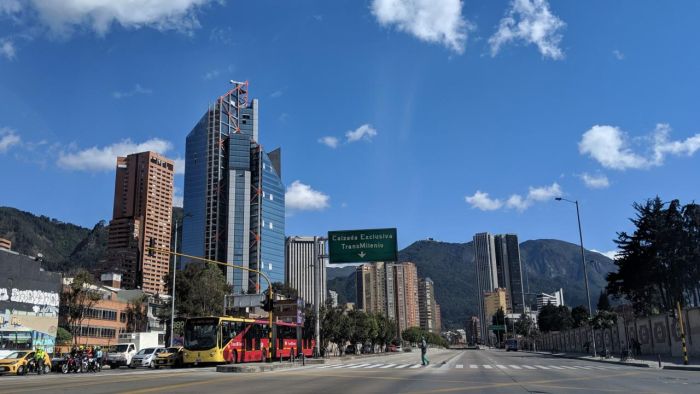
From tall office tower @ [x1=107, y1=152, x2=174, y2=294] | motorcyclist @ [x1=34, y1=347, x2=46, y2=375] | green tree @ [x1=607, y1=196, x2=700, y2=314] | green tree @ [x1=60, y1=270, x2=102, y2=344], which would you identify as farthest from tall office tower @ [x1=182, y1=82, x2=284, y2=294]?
motorcyclist @ [x1=34, y1=347, x2=46, y2=375]

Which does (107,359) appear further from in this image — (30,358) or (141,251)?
(141,251)

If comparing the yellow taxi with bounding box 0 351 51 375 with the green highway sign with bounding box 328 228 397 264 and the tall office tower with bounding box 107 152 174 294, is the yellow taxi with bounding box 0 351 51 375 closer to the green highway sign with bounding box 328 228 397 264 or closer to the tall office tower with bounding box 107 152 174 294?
the green highway sign with bounding box 328 228 397 264

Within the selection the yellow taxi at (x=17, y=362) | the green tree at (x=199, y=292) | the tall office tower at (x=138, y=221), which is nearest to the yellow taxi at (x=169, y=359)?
the yellow taxi at (x=17, y=362)

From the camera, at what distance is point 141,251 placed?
16200 cm

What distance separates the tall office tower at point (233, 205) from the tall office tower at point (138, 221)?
12547 mm

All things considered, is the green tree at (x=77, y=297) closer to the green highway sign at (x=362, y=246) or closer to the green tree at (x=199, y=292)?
the green tree at (x=199, y=292)

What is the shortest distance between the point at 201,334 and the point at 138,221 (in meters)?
157

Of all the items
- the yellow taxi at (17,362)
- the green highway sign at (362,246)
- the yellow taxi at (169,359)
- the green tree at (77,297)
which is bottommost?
the yellow taxi at (169,359)

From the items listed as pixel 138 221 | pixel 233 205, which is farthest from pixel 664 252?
pixel 138 221

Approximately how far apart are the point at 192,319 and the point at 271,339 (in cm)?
806

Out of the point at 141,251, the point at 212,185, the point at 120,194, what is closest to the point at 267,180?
the point at 212,185

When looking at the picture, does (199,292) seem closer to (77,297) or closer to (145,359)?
(77,297)

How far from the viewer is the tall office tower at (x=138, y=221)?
565ft

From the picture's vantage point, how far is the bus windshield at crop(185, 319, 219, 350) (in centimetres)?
3647
